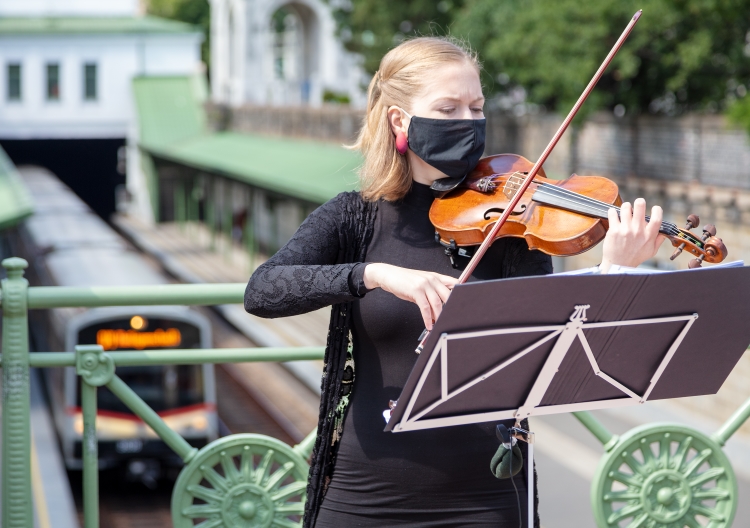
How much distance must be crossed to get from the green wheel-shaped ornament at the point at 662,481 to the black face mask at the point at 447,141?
1384 millimetres

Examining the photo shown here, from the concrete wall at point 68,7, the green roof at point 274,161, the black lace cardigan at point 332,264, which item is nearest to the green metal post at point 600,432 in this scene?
the black lace cardigan at point 332,264

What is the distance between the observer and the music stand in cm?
221

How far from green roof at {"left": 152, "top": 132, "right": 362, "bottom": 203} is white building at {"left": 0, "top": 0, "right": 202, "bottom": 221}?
1096cm

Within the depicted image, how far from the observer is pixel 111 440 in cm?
1405

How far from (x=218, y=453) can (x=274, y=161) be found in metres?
28.3

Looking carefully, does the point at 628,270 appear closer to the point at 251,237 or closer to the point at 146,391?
the point at 146,391

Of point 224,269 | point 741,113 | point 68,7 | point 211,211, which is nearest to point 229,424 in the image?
point 741,113

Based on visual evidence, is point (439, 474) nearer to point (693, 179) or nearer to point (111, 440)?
point (111, 440)

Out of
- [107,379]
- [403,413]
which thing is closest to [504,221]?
[403,413]

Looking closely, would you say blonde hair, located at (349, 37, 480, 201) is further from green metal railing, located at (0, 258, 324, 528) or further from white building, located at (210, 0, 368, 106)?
white building, located at (210, 0, 368, 106)

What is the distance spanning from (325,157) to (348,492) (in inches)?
1057

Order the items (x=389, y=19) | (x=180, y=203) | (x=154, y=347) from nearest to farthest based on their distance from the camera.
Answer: (x=154, y=347)
(x=389, y=19)
(x=180, y=203)

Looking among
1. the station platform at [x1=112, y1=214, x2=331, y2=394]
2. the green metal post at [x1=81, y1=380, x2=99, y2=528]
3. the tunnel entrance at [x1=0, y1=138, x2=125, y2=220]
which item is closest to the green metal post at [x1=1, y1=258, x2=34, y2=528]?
the green metal post at [x1=81, y1=380, x2=99, y2=528]

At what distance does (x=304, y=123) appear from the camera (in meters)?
35.9
